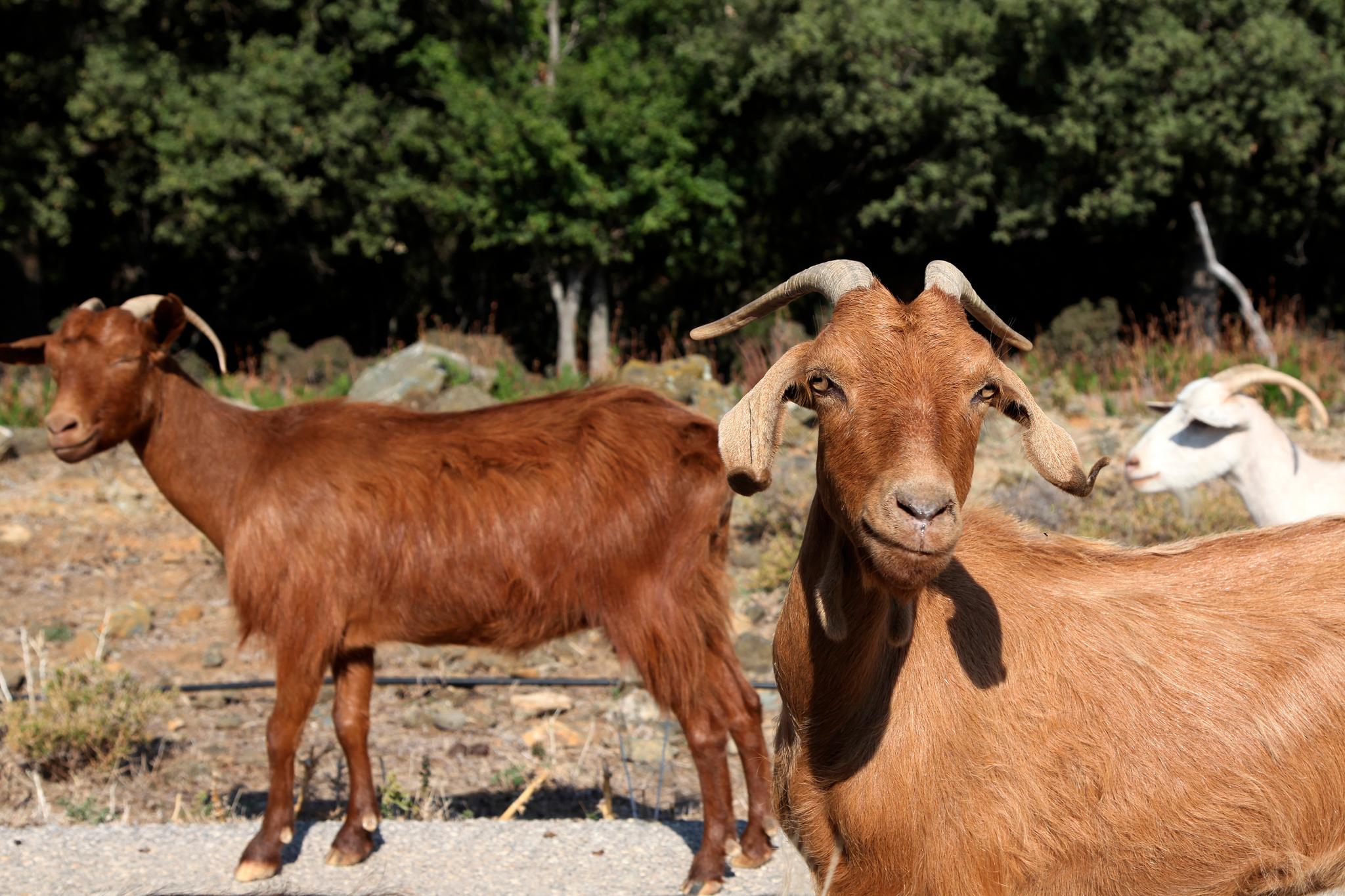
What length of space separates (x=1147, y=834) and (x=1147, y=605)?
2.18ft

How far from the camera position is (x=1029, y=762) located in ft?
10.9

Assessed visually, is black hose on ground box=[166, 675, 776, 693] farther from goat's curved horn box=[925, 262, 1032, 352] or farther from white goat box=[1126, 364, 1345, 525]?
goat's curved horn box=[925, 262, 1032, 352]

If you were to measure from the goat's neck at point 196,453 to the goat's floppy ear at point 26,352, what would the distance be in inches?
25.7

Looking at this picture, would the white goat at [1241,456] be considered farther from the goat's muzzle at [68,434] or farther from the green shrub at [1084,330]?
the green shrub at [1084,330]

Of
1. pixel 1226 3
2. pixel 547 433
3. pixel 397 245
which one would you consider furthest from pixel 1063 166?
pixel 547 433

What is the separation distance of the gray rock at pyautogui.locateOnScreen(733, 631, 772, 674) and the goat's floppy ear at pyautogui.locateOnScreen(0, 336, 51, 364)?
4.97 meters

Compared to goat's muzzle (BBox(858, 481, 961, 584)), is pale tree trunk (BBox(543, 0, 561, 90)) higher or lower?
higher

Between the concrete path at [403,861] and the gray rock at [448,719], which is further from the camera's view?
the gray rock at [448,719]

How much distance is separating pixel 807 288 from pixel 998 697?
4.03 ft

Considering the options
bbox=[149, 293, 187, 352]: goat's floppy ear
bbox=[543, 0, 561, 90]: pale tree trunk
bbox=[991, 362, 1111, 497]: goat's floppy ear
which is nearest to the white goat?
bbox=[991, 362, 1111, 497]: goat's floppy ear

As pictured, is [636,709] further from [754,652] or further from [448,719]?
[448,719]

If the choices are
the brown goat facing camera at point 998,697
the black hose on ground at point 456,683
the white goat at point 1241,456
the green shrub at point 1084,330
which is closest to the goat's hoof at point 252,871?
the brown goat facing camera at point 998,697

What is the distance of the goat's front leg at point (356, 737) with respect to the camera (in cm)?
571

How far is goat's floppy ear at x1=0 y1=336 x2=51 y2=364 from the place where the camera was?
638 centimetres
